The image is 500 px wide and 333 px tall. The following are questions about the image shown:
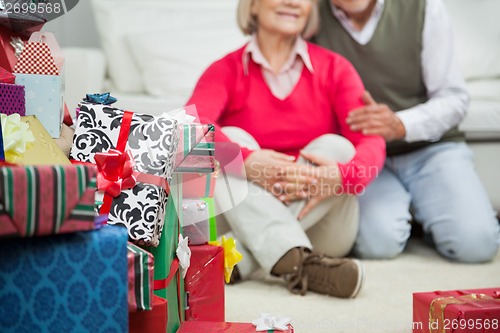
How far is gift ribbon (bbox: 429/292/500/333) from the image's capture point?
1.07 m

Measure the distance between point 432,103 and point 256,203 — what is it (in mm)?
600

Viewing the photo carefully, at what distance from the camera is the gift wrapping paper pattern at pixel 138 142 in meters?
0.92

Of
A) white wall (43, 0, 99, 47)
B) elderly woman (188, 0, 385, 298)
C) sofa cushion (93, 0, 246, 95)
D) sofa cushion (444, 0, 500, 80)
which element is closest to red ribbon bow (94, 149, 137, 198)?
elderly woman (188, 0, 385, 298)

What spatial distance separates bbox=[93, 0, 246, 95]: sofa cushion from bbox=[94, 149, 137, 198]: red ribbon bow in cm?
133

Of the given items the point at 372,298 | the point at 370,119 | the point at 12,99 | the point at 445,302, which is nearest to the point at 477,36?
the point at 370,119

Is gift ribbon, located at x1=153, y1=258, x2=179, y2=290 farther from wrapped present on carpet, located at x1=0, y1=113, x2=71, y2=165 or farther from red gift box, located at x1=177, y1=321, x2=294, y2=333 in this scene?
wrapped present on carpet, located at x1=0, y1=113, x2=71, y2=165

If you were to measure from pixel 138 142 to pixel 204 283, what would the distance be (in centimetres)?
31

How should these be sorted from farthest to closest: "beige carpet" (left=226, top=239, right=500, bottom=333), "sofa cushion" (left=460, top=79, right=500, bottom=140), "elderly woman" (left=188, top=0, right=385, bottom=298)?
"sofa cushion" (left=460, top=79, right=500, bottom=140) < "elderly woman" (left=188, top=0, right=385, bottom=298) < "beige carpet" (left=226, top=239, right=500, bottom=333)

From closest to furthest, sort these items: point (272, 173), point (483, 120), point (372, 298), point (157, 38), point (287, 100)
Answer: point (372, 298)
point (272, 173)
point (287, 100)
point (483, 120)
point (157, 38)

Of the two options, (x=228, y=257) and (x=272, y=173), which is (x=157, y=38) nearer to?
(x=272, y=173)

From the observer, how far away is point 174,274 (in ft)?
3.35

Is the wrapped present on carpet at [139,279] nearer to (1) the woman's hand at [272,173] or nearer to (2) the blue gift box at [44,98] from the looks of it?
(2) the blue gift box at [44,98]

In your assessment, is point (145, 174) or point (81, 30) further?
point (81, 30)

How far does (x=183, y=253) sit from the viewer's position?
1.05m
